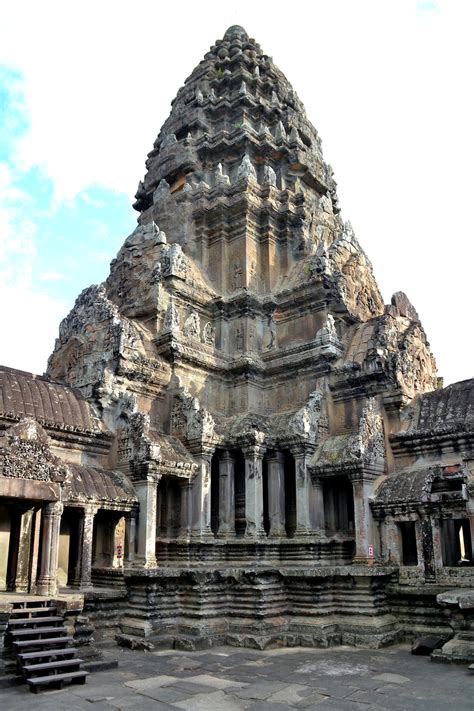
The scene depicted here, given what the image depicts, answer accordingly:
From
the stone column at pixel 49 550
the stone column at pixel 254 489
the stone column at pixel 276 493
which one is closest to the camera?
Answer: the stone column at pixel 49 550

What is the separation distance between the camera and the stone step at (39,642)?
1002 centimetres

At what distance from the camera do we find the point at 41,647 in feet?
34.0

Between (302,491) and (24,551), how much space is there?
290 inches

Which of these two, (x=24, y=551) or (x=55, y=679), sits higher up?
(x=24, y=551)

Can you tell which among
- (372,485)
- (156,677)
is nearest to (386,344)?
(372,485)

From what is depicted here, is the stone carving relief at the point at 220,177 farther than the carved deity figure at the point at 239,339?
Yes

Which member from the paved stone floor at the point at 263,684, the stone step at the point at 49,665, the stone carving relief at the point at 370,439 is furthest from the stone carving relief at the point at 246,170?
the stone step at the point at 49,665

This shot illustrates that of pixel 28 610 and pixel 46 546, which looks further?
pixel 46 546

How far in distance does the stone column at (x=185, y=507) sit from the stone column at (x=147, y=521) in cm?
139

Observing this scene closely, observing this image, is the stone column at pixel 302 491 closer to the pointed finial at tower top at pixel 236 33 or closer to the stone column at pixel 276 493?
the stone column at pixel 276 493

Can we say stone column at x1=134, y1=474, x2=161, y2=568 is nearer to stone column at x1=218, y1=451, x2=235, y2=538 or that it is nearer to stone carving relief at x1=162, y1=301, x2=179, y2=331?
stone column at x1=218, y1=451, x2=235, y2=538

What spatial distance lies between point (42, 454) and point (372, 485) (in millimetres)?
8614

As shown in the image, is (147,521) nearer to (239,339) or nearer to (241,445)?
(241,445)

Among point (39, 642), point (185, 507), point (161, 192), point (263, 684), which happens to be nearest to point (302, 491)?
point (185, 507)
